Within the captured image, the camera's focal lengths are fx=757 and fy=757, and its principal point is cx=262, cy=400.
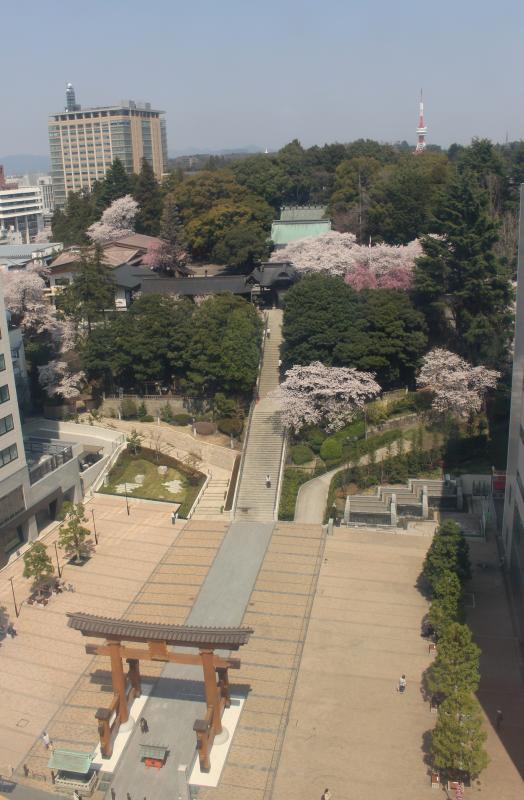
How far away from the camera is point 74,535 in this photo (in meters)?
34.2

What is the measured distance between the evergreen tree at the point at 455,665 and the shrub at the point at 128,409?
29131 millimetres

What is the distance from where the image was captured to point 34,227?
17050 cm

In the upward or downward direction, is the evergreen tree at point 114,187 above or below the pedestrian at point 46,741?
above

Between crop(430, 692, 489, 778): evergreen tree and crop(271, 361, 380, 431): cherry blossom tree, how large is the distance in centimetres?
2343

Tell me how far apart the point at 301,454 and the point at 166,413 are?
1035 centimetres

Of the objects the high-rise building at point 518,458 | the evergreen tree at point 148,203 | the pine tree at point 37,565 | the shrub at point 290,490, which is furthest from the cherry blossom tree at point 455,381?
the evergreen tree at point 148,203

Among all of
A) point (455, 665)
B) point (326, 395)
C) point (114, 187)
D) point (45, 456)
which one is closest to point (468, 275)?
point (326, 395)

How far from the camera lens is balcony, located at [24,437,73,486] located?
128 ft

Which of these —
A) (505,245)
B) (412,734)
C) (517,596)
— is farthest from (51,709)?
(505,245)

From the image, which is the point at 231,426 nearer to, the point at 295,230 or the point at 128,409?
the point at 128,409

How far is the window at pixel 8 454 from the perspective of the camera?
3566 cm

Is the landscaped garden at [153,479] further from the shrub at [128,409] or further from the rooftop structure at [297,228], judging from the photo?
the rooftop structure at [297,228]

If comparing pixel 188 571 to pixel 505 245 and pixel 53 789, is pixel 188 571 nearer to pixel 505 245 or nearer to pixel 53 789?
pixel 53 789

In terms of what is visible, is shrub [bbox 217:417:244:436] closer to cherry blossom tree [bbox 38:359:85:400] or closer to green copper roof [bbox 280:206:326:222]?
cherry blossom tree [bbox 38:359:85:400]
